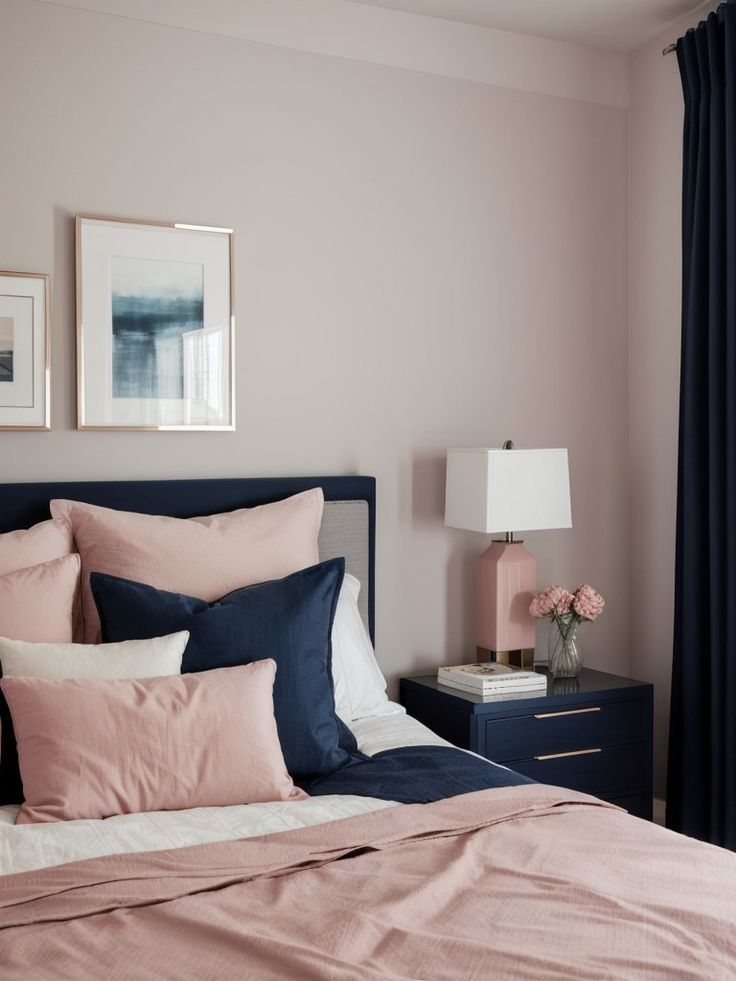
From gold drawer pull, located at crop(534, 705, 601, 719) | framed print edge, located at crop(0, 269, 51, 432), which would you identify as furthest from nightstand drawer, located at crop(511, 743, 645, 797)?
framed print edge, located at crop(0, 269, 51, 432)

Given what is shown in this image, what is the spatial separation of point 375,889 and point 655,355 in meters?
2.46

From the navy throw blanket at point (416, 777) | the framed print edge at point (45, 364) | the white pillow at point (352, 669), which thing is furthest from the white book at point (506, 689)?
the framed print edge at point (45, 364)

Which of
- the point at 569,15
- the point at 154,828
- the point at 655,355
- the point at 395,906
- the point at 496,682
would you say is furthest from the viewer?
the point at 655,355

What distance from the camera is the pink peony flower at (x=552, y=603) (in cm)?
320

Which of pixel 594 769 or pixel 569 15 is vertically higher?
pixel 569 15

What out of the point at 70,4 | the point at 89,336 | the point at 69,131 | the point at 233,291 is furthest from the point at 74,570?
the point at 70,4

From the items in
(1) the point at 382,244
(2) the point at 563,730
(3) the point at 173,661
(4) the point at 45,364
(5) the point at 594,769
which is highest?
(1) the point at 382,244

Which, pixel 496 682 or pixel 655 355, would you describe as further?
pixel 655 355

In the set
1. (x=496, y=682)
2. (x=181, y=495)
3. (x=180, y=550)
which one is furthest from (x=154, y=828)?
(x=496, y=682)

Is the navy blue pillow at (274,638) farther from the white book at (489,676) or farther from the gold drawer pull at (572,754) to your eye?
the gold drawer pull at (572,754)

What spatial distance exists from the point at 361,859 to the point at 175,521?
1199 mm

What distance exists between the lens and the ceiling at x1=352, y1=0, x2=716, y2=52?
3.26m

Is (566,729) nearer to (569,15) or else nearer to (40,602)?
(40,602)

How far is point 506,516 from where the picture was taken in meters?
3.11
